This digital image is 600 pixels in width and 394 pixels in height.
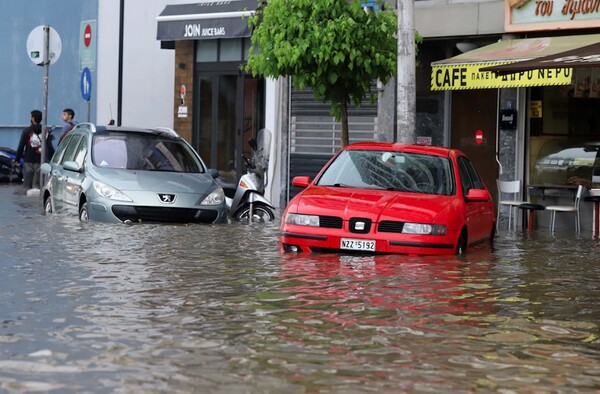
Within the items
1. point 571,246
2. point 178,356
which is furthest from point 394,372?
point 571,246

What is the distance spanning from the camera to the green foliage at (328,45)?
73.0 ft

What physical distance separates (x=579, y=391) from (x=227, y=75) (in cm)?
2471

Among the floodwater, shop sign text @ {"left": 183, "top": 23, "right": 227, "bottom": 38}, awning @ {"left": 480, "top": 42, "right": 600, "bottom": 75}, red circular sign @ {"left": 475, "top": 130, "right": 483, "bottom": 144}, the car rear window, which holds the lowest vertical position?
the floodwater

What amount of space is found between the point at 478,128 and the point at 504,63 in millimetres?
3852

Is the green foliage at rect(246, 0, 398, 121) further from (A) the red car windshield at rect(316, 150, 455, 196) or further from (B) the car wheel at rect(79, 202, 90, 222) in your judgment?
(A) the red car windshield at rect(316, 150, 455, 196)

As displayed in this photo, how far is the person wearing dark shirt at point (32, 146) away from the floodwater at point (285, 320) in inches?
566

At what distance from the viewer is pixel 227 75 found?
31.9m

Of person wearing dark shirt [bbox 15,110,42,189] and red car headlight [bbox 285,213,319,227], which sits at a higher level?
person wearing dark shirt [bbox 15,110,42,189]

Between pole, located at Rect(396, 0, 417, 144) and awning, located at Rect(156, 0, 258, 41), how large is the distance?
832 centimetres

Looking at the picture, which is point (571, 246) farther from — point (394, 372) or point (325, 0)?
point (394, 372)

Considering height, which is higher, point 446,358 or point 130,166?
point 130,166

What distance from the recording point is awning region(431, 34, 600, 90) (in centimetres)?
2170

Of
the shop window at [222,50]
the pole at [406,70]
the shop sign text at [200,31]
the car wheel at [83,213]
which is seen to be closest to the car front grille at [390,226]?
the car wheel at [83,213]

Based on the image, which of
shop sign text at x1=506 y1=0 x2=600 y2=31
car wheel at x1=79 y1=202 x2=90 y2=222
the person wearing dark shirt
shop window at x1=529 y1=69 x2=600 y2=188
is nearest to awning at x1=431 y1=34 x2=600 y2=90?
shop sign text at x1=506 y1=0 x2=600 y2=31
